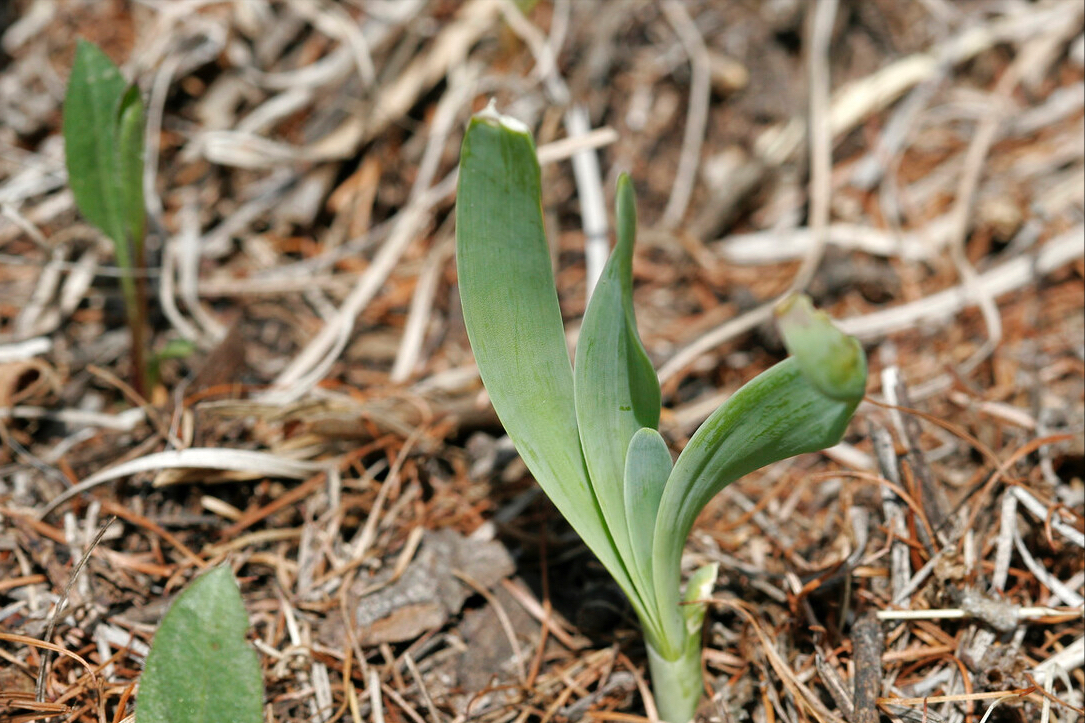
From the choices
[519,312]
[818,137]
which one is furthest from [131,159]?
[818,137]

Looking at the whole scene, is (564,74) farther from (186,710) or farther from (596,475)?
(186,710)

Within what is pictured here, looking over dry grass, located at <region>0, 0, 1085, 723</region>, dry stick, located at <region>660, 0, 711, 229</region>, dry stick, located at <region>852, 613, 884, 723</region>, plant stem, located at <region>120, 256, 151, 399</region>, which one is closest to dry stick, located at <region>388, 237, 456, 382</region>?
dry grass, located at <region>0, 0, 1085, 723</region>

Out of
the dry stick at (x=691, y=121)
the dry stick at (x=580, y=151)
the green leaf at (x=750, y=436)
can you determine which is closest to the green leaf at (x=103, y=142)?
the dry stick at (x=580, y=151)

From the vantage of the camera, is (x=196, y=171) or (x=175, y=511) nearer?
(x=175, y=511)

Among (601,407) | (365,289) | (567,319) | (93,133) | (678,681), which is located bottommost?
(678,681)

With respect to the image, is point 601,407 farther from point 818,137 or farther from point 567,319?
point 818,137

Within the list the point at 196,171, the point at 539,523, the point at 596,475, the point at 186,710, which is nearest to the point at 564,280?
the point at 539,523

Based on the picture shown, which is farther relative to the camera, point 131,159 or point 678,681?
point 131,159
